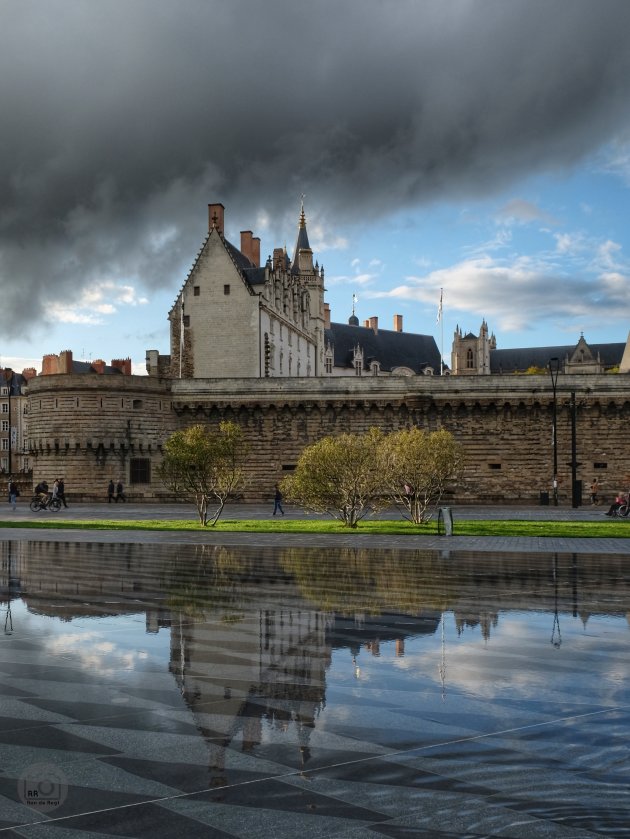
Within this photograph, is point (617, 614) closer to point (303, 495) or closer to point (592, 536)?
point (592, 536)

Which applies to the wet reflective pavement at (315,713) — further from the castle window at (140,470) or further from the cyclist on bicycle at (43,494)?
the castle window at (140,470)

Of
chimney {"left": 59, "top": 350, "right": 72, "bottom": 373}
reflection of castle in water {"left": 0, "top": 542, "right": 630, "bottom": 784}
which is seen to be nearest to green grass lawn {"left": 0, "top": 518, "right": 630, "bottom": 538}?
reflection of castle in water {"left": 0, "top": 542, "right": 630, "bottom": 784}

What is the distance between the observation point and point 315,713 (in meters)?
6.62

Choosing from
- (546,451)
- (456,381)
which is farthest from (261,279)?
(546,451)

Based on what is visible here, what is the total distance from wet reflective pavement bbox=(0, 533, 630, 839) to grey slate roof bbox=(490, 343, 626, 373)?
115m

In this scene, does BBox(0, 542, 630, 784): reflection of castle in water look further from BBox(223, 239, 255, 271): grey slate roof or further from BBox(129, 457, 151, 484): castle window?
BBox(223, 239, 255, 271): grey slate roof

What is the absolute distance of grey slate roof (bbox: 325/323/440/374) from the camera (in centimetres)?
11462

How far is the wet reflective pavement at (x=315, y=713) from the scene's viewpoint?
4797 mm

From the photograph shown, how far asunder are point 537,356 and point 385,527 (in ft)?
339

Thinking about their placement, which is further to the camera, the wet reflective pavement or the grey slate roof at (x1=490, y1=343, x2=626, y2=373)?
the grey slate roof at (x1=490, y1=343, x2=626, y2=373)

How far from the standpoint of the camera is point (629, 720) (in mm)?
6406

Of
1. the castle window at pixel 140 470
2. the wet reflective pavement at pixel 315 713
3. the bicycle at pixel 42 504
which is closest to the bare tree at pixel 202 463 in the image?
the bicycle at pixel 42 504

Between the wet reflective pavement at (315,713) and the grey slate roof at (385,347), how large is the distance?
10201 centimetres

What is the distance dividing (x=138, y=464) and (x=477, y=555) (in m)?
33.8
